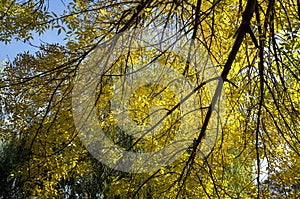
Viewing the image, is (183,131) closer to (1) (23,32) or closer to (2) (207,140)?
(2) (207,140)

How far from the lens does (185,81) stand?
274cm

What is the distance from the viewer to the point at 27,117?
16.2ft

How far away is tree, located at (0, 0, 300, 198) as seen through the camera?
216cm

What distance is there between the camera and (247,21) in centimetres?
202

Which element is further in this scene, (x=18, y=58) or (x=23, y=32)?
(x=18, y=58)

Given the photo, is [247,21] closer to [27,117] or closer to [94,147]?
[94,147]

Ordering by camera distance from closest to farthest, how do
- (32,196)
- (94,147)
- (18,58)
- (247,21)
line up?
(247,21) → (94,147) → (32,196) → (18,58)

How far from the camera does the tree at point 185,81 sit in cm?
216

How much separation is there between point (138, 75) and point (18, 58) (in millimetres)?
2208

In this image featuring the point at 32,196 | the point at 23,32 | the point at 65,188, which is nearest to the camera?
the point at 23,32

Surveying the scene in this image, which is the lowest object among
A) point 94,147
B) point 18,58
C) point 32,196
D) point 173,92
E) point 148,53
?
point 32,196

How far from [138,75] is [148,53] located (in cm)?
34

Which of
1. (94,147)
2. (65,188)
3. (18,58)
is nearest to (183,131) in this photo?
(94,147)

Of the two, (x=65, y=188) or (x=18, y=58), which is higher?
(x=18, y=58)
